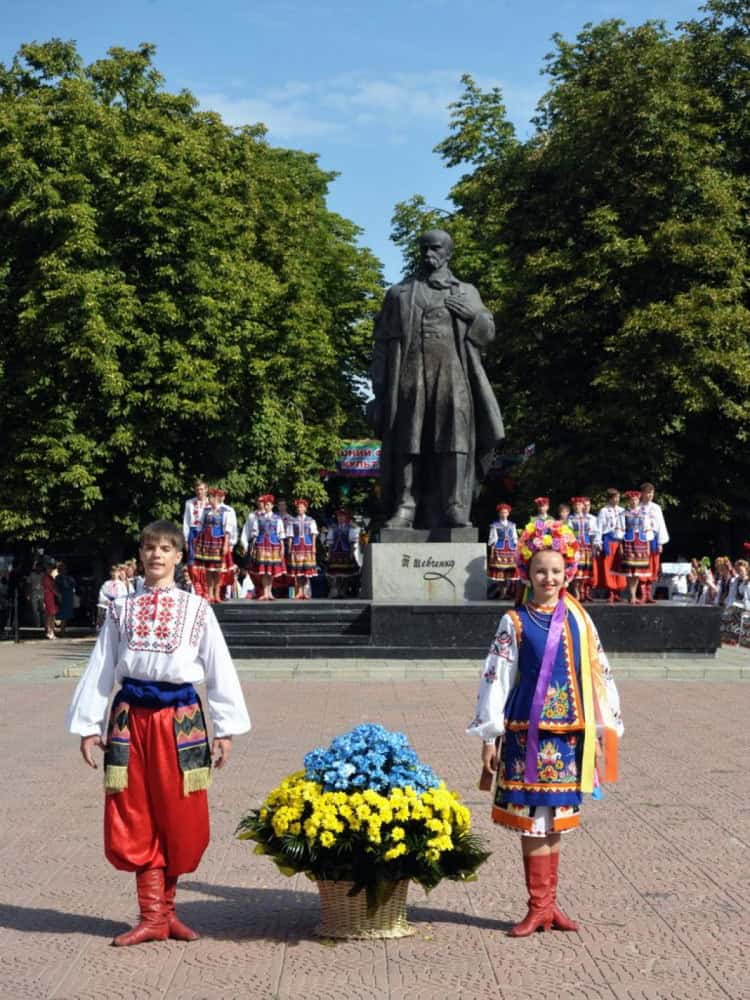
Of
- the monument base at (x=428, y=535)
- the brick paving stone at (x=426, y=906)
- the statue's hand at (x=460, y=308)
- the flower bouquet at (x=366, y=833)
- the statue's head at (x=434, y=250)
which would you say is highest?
the statue's head at (x=434, y=250)

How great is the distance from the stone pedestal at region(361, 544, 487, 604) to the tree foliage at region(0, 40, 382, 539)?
11707 millimetres

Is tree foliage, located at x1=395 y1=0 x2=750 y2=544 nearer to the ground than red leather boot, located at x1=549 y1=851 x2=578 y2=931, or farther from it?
farther from it

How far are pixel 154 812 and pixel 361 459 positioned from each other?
41.0 metres

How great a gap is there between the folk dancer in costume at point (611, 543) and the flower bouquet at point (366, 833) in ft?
60.4

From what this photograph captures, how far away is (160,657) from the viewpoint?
6.41 meters

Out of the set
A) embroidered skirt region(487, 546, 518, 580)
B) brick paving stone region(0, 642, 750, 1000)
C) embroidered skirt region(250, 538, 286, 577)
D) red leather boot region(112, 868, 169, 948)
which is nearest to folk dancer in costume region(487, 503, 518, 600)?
embroidered skirt region(487, 546, 518, 580)

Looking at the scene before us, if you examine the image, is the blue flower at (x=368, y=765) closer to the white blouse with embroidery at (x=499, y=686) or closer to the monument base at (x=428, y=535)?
the white blouse with embroidery at (x=499, y=686)

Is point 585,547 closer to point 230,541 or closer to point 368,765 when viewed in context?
point 230,541

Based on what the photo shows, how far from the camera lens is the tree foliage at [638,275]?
110 ft

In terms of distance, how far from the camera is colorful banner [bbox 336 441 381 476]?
4697 cm

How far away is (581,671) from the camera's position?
257 inches

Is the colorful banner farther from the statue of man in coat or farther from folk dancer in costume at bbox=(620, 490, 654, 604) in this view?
the statue of man in coat

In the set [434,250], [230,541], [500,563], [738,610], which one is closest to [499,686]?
[434,250]

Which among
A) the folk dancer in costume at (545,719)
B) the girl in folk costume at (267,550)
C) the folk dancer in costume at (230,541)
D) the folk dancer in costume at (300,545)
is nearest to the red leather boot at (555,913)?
the folk dancer in costume at (545,719)
